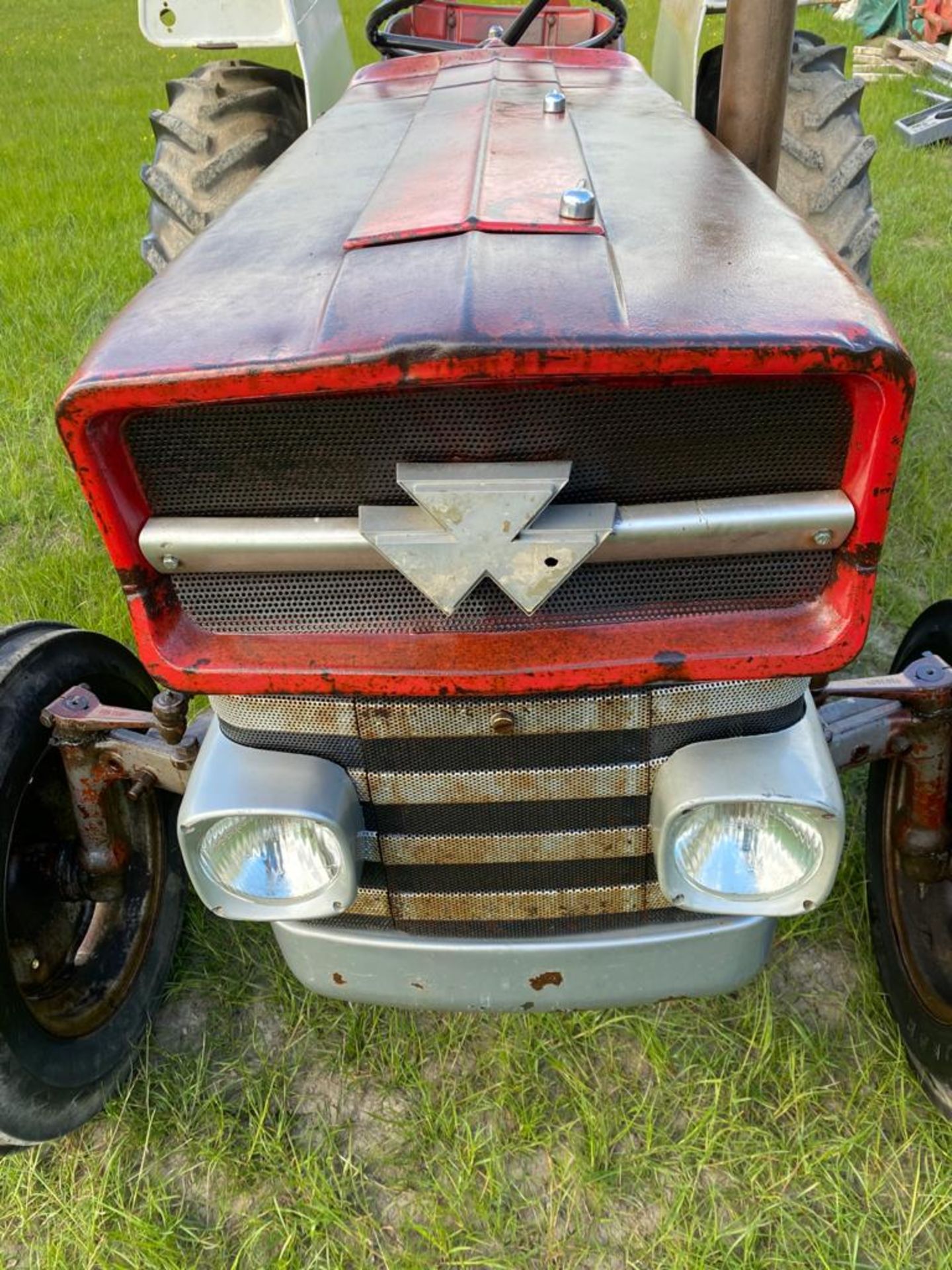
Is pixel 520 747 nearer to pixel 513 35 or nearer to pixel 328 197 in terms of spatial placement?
pixel 328 197

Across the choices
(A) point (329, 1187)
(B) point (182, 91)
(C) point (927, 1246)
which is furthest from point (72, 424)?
(B) point (182, 91)

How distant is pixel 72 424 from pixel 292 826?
0.57 m

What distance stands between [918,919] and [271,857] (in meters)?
1.17

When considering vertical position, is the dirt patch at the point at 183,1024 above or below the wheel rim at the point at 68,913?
below

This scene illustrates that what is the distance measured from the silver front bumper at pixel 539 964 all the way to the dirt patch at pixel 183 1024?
1.65ft

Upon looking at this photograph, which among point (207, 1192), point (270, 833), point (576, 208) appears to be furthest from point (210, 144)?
point (207, 1192)

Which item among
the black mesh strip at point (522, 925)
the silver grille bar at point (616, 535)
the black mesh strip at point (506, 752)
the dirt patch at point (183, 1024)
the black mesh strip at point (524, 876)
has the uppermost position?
the silver grille bar at point (616, 535)

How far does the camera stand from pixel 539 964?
1.53m

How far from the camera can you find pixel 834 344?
1042 mm

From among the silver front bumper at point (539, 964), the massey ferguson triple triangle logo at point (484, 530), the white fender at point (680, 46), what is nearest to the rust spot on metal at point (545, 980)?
the silver front bumper at point (539, 964)

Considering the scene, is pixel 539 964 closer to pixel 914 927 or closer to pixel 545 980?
pixel 545 980

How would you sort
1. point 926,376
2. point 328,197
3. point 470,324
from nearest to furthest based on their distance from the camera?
1. point 470,324
2. point 328,197
3. point 926,376

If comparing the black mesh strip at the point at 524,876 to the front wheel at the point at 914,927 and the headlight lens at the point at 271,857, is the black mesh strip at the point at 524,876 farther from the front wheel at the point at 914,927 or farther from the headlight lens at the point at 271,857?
the front wheel at the point at 914,927

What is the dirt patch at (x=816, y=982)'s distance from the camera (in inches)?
75.5
